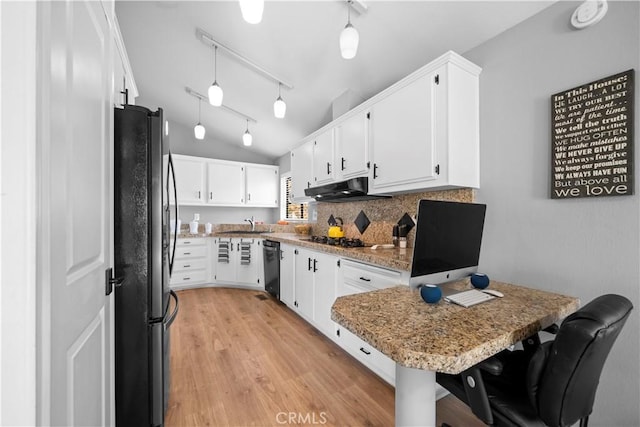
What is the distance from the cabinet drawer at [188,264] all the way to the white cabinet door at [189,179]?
1.04 meters

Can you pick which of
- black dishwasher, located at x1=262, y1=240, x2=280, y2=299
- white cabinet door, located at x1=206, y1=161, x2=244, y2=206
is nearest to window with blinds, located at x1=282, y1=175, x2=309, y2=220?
white cabinet door, located at x1=206, y1=161, x2=244, y2=206

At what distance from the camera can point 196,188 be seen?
4.67 m

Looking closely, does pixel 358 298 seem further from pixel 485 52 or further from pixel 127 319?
pixel 485 52

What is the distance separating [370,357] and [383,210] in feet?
4.50

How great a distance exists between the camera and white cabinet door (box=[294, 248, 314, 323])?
2.70 metres

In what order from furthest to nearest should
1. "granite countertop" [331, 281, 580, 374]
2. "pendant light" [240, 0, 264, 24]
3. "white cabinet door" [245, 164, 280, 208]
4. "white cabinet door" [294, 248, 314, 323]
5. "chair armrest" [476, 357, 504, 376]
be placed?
1. "white cabinet door" [245, 164, 280, 208]
2. "white cabinet door" [294, 248, 314, 323]
3. "pendant light" [240, 0, 264, 24]
4. "chair armrest" [476, 357, 504, 376]
5. "granite countertop" [331, 281, 580, 374]

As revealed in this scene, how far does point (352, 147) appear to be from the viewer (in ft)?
8.43

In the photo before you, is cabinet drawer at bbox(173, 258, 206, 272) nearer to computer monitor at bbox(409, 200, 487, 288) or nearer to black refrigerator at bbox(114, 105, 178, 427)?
black refrigerator at bbox(114, 105, 178, 427)

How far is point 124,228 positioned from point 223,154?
450 cm

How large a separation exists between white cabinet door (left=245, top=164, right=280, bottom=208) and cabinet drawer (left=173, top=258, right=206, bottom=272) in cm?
142

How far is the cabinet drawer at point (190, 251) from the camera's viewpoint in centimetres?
418

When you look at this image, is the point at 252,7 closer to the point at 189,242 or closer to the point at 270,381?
the point at 270,381

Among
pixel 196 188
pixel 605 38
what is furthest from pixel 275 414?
pixel 196 188

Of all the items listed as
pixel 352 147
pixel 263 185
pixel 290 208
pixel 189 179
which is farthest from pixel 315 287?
pixel 189 179
